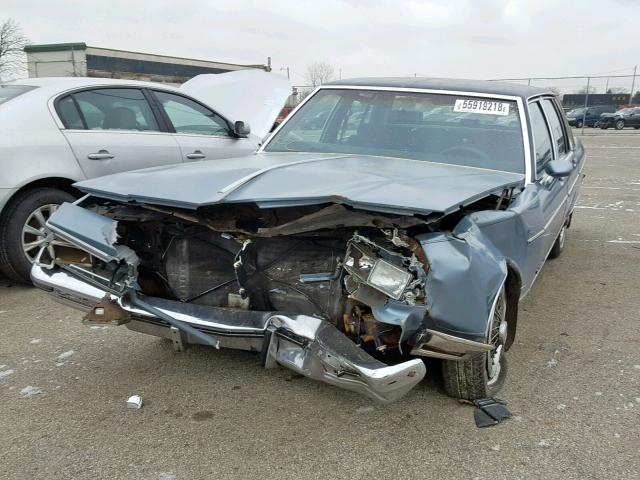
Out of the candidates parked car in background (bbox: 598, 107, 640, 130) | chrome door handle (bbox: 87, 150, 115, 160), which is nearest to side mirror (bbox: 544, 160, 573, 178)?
chrome door handle (bbox: 87, 150, 115, 160)

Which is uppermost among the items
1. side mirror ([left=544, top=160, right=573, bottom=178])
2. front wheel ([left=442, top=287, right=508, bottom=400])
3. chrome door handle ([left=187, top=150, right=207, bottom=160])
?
side mirror ([left=544, top=160, right=573, bottom=178])

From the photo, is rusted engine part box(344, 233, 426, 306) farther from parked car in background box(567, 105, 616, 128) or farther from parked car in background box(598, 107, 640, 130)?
parked car in background box(598, 107, 640, 130)

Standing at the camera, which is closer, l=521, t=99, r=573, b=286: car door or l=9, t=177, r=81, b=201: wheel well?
l=521, t=99, r=573, b=286: car door

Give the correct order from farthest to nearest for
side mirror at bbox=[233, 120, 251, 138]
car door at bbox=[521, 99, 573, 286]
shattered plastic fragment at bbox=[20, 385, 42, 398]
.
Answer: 1. side mirror at bbox=[233, 120, 251, 138]
2. car door at bbox=[521, 99, 573, 286]
3. shattered plastic fragment at bbox=[20, 385, 42, 398]

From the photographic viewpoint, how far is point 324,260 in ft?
9.37

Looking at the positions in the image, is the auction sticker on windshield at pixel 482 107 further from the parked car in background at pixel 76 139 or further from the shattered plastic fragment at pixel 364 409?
the parked car in background at pixel 76 139

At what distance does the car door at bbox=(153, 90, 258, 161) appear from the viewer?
5793mm

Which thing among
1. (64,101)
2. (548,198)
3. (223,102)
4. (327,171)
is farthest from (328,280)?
(223,102)

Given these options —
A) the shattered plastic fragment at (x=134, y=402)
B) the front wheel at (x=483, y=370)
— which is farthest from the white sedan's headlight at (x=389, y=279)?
the shattered plastic fragment at (x=134, y=402)

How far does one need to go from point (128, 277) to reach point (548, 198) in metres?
2.73

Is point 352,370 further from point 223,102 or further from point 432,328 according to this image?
point 223,102

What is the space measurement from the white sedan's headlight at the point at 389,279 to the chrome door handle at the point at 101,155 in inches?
132

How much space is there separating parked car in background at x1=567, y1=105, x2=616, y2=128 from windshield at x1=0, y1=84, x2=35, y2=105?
31.6 metres

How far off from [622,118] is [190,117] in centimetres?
3070
